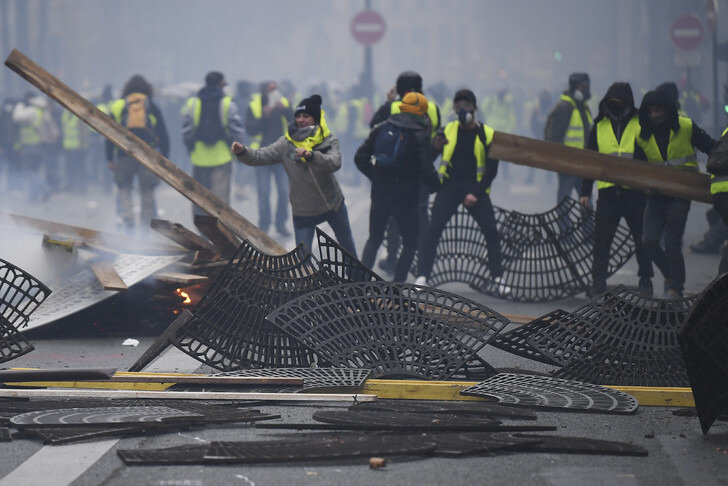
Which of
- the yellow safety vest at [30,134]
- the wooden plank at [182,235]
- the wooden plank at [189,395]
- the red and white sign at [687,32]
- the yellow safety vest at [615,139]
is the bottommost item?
the yellow safety vest at [30,134]

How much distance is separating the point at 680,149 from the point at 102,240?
4.53 metres

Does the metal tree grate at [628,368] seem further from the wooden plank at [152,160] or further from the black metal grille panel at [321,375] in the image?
the wooden plank at [152,160]

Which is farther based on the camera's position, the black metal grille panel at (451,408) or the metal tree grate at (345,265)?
the metal tree grate at (345,265)

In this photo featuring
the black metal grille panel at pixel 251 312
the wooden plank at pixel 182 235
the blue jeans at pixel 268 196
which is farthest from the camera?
the blue jeans at pixel 268 196

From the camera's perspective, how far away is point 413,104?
979cm

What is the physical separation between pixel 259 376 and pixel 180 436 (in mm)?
1011

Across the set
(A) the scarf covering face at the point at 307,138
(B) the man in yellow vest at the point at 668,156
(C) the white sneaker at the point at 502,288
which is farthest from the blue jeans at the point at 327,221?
(B) the man in yellow vest at the point at 668,156

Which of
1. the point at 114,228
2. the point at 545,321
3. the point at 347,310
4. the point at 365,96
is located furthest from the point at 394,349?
the point at 365,96

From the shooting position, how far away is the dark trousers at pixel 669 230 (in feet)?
31.6

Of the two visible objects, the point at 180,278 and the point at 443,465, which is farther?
the point at 180,278

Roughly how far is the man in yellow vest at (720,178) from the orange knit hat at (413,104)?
2.36 meters

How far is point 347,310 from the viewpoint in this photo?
683 centimetres

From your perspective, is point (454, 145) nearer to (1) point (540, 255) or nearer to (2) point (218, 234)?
(1) point (540, 255)

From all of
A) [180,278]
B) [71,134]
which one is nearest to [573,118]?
[180,278]
